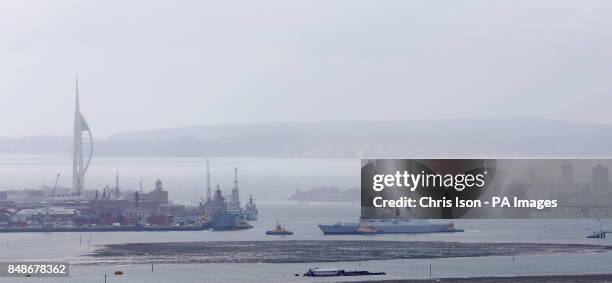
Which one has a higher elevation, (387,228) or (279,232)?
(387,228)

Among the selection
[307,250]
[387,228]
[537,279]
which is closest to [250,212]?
[387,228]

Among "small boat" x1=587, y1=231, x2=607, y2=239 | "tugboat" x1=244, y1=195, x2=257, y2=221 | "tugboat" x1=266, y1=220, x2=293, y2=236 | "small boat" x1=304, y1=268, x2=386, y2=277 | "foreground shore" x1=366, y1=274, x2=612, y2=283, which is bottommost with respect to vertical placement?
"foreground shore" x1=366, y1=274, x2=612, y2=283

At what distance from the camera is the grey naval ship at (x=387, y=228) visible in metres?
64.9

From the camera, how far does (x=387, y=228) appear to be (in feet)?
216

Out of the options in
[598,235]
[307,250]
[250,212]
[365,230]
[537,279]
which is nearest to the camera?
[537,279]

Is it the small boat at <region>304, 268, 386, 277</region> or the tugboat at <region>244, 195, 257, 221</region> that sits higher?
the tugboat at <region>244, 195, 257, 221</region>

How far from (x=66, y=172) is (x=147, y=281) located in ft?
374

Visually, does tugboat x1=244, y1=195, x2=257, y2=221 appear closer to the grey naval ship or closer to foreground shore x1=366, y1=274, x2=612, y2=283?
the grey naval ship

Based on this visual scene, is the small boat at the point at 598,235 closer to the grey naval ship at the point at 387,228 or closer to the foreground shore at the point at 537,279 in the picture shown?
the grey naval ship at the point at 387,228

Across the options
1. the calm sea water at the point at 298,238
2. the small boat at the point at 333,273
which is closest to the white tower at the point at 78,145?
the calm sea water at the point at 298,238

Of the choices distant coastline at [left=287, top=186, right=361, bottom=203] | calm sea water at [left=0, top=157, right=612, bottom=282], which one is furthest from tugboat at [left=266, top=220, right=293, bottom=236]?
distant coastline at [left=287, top=186, right=361, bottom=203]

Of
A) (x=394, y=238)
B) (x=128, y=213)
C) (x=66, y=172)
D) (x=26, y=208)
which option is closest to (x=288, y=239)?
(x=394, y=238)

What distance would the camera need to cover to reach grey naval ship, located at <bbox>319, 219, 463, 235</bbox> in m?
64.9

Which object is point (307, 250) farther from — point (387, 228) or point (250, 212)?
point (250, 212)
